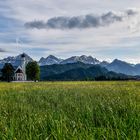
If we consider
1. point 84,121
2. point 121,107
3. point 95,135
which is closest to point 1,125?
point 84,121

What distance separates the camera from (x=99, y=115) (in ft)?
30.5

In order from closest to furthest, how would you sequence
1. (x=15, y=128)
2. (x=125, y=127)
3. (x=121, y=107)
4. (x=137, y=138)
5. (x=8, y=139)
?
(x=137, y=138) < (x=8, y=139) < (x=125, y=127) < (x=15, y=128) < (x=121, y=107)

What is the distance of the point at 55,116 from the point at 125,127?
220 centimetres

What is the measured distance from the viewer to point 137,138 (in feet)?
19.6

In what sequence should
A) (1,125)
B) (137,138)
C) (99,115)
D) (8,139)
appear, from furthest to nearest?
(99,115) → (1,125) → (8,139) → (137,138)

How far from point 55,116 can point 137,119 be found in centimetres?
208

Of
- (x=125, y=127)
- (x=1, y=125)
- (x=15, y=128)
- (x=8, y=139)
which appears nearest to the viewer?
(x=8, y=139)

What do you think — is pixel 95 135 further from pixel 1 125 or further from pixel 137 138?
pixel 1 125

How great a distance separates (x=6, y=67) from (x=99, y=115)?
190m

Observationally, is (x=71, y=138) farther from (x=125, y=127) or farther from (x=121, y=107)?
(x=121, y=107)

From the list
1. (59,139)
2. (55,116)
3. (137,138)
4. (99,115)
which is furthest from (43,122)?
(137,138)

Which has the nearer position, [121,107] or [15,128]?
[15,128]

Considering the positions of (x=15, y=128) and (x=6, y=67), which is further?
(x=6, y=67)

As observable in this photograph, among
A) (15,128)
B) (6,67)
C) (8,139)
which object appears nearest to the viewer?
(8,139)
